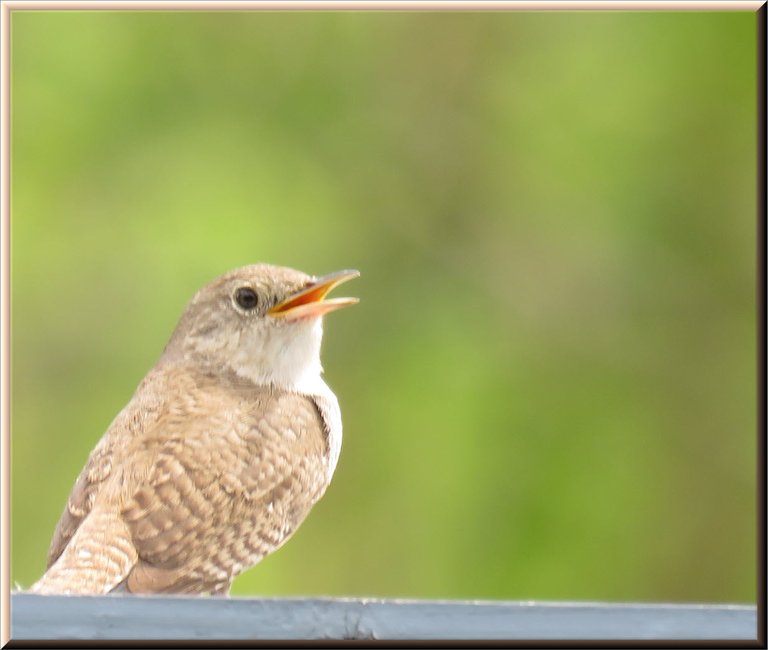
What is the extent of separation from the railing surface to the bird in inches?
17.3

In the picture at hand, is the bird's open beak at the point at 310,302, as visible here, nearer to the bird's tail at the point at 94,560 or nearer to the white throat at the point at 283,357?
the white throat at the point at 283,357

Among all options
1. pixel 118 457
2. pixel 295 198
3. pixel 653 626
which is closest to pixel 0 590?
pixel 118 457

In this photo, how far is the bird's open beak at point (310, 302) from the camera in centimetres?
568

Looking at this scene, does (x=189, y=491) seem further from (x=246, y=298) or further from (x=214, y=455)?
(x=246, y=298)

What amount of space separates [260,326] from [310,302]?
227 millimetres

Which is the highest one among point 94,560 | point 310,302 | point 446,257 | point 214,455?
point 310,302

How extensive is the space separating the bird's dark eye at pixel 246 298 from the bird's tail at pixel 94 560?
4.20ft

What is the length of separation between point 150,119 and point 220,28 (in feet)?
3.45

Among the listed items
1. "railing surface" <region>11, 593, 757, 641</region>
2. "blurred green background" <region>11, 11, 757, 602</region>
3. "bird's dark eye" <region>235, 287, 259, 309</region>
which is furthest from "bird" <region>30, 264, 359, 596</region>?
"blurred green background" <region>11, 11, 757, 602</region>

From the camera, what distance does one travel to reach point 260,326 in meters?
6.00

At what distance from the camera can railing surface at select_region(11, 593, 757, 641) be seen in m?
4.20

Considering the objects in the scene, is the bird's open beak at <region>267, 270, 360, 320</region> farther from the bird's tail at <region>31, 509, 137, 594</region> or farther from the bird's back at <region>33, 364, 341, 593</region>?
the bird's tail at <region>31, 509, 137, 594</region>

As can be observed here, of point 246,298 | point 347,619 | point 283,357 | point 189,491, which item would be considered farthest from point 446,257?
point 347,619

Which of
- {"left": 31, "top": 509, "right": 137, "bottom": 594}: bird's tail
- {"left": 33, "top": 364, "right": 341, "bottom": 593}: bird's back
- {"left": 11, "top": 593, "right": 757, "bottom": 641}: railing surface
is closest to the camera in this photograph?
{"left": 11, "top": 593, "right": 757, "bottom": 641}: railing surface
